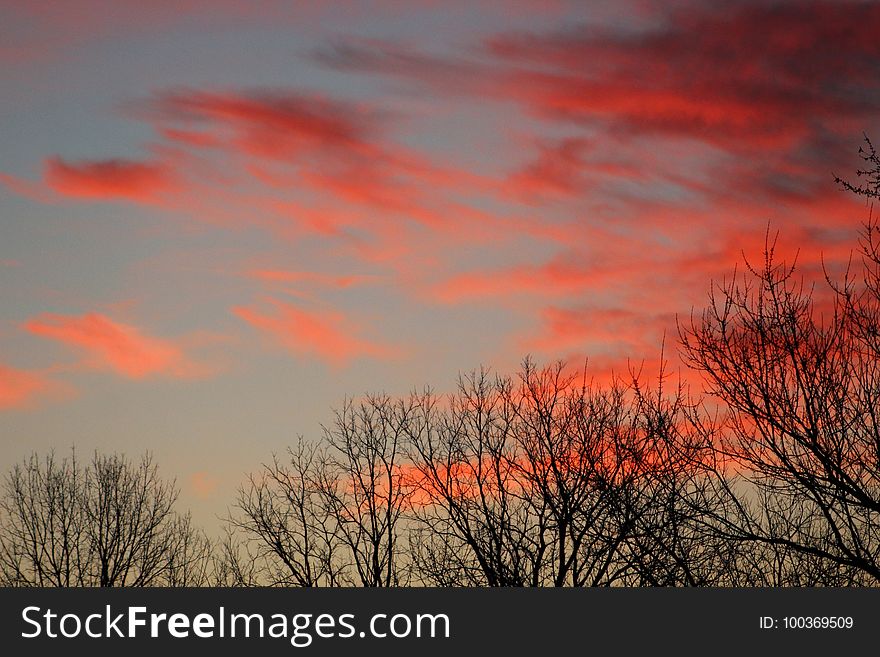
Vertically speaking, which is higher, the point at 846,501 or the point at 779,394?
the point at 779,394


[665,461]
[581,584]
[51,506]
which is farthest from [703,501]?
[51,506]

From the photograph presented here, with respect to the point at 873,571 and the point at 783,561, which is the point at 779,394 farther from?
the point at 783,561

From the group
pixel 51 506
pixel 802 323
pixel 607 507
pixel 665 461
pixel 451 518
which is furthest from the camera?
pixel 51 506

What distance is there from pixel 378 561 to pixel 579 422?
32.3 ft

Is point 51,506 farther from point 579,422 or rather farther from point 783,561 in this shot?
point 783,561

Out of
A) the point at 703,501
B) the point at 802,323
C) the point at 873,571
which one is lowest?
the point at 873,571

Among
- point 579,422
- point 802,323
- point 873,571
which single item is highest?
point 579,422

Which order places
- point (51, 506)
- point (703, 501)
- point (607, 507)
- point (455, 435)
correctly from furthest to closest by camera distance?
1. point (51, 506)
2. point (455, 435)
3. point (607, 507)
4. point (703, 501)

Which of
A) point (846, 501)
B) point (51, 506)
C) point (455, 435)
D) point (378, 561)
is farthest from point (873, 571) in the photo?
point (51, 506)

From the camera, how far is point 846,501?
14758 mm

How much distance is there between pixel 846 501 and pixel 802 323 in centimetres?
247

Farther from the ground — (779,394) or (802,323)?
(802,323)

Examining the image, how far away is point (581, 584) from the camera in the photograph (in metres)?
26.8

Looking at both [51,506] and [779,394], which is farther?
[51,506]
